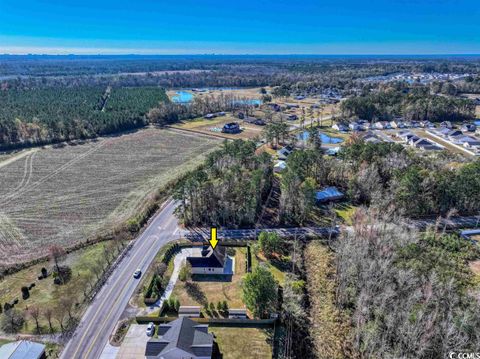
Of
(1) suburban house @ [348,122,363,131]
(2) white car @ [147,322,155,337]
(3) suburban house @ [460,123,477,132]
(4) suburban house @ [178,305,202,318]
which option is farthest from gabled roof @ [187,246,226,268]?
(3) suburban house @ [460,123,477,132]

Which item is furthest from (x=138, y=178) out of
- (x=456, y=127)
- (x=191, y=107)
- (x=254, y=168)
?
(x=456, y=127)

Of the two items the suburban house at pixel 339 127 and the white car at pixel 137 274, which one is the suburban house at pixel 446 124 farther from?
the white car at pixel 137 274

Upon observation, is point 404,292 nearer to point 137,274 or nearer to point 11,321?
point 137,274

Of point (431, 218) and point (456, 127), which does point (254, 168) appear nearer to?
point (431, 218)

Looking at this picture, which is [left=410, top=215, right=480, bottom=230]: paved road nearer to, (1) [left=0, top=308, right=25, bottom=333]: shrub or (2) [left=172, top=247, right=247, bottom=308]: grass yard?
(2) [left=172, top=247, right=247, bottom=308]: grass yard

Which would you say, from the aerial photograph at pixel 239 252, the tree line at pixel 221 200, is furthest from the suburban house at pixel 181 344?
the tree line at pixel 221 200

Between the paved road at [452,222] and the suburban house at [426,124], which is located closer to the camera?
the paved road at [452,222]
